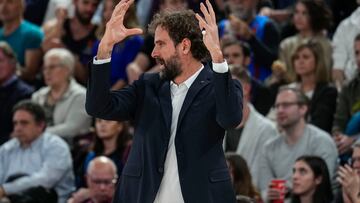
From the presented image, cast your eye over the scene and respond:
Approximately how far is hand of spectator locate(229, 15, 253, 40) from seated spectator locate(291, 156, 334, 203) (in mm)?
2210

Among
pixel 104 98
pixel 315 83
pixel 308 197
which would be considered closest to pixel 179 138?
pixel 104 98

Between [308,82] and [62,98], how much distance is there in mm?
2249

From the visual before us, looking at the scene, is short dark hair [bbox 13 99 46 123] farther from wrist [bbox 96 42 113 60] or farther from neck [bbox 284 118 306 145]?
wrist [bbox 96 42 113 60]

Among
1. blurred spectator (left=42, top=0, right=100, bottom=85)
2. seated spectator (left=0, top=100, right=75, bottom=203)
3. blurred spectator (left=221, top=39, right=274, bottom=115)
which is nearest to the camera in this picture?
seated spectator (left=0, top=100, right=75, bottom=203)

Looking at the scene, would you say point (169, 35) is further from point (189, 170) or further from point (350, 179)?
point (350, 179)

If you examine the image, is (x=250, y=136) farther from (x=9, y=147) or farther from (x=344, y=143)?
(x=9, y=147)

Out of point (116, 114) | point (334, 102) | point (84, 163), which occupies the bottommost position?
point (84, 163)

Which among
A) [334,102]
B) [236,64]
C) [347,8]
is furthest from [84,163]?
[347,8]

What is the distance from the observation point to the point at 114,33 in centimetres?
485

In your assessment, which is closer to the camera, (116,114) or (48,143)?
(116,114)

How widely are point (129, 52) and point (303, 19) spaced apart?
180cm

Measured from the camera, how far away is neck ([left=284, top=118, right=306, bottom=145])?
797 centimetres

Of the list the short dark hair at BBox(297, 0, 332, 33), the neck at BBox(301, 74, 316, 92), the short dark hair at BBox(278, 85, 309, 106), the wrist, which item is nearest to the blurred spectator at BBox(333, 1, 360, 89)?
the short dark hair at BBox(297, 0, 332, 33)

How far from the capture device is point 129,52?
998 centimetres
